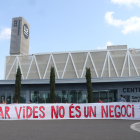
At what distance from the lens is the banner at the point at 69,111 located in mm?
14954

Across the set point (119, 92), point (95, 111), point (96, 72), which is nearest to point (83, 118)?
point (95, 111)

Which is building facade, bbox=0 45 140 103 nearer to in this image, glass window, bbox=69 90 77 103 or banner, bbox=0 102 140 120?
glass window, bbox=69 90 77 103

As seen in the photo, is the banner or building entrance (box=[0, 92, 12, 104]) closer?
the banner

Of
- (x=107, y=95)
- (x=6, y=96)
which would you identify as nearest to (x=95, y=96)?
(x=107, y=95)

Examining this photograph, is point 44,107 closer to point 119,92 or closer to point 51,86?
point 51,86

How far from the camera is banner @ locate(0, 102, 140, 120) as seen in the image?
49.1 ft

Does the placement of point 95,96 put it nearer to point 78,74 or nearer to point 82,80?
point 82,80

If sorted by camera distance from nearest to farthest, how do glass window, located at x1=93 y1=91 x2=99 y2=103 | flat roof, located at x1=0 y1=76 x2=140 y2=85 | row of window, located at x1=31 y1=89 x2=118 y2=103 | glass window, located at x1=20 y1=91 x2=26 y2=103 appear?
flat roof, located at x1=0 y1=76 x2=140 y2=85 → row of window, located at x1=31 y1=89 x2=118 y2=103 → glass window, located at x1=93 y1=91 x2=99 y2=103 → glass window, located at x1=20 y1=91 x2=26 y2=103

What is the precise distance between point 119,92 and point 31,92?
12279mm

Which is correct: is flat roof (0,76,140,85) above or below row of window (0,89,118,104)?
above

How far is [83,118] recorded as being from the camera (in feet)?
49.5
